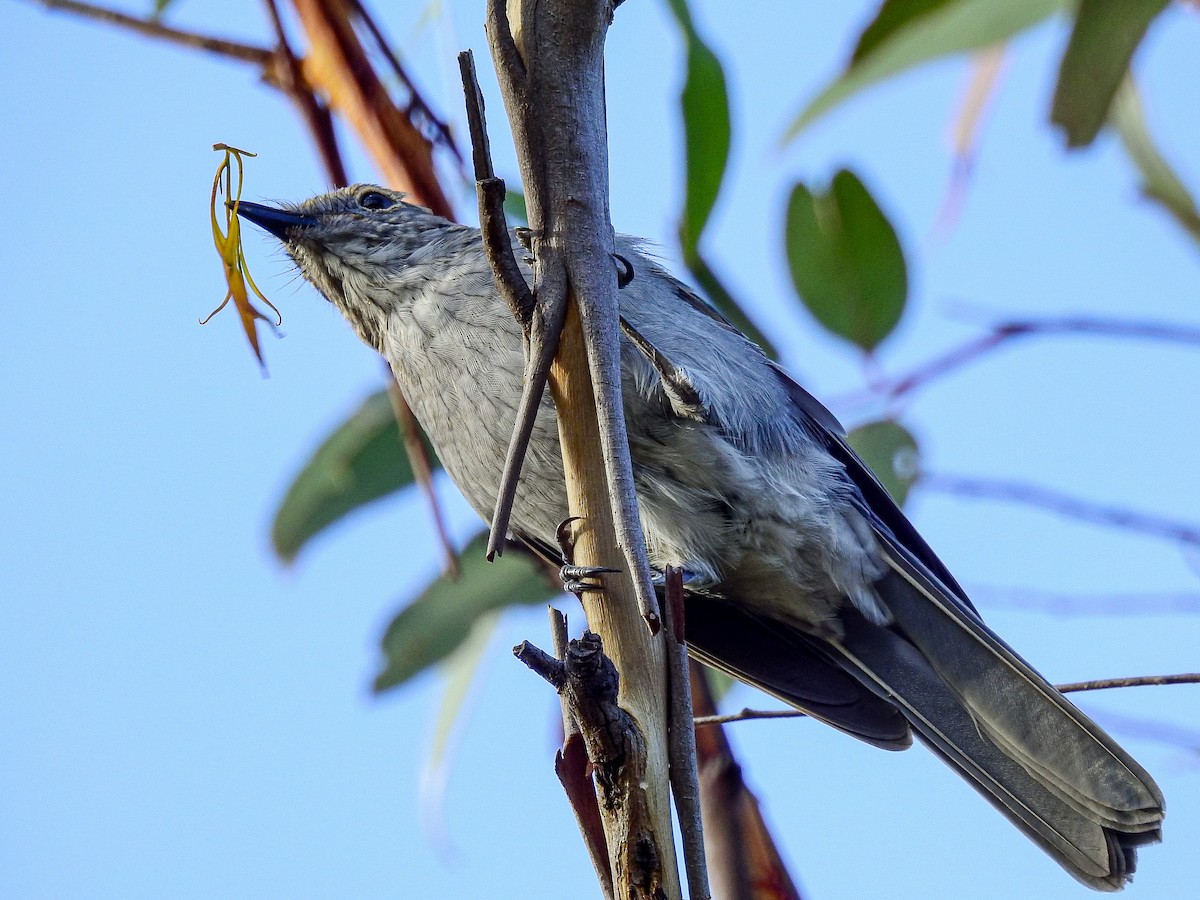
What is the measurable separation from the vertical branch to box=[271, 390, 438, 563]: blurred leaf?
1.76m

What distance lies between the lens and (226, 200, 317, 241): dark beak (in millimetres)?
2961

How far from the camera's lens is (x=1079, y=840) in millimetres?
2326

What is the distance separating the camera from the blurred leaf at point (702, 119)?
106 inches

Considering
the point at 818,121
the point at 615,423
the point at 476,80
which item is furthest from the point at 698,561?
the point at 476,80

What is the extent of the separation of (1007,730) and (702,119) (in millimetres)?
1336

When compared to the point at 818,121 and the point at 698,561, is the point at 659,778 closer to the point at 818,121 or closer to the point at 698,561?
the point at 698,561

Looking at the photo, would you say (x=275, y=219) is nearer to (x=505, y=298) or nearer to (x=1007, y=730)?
(x=505, y=298)

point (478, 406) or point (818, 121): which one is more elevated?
point (818, 121)

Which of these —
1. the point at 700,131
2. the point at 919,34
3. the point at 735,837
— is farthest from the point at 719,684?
the point at 919,34

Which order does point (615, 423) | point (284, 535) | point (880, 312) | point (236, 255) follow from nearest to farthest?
1. point (615, 423)
2. point (236, 255)
3. point (880, 312)
4. point (284, 535)

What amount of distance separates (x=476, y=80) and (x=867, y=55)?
162 cm

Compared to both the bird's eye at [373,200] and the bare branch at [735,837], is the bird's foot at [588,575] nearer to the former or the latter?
the bare branch at [735,837]

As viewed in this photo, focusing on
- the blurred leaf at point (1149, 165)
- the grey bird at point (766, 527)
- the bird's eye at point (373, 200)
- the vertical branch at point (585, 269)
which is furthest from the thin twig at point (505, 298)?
the blurred leaf at point (1149, 165)

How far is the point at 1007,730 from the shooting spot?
2502mm
